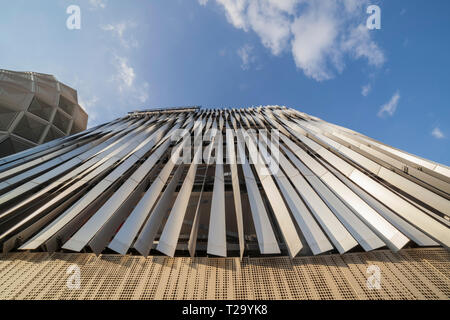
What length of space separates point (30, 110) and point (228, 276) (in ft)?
64.1

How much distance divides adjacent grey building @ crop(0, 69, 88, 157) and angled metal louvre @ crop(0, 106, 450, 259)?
30.8 ft

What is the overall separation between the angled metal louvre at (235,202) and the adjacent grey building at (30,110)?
9.40 metres

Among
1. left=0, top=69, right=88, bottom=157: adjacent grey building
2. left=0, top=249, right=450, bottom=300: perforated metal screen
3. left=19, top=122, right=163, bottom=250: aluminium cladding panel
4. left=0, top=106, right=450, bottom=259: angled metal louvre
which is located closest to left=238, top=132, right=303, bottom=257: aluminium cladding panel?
left=0, top=106, right=450, bottom=259: angled metal louvre

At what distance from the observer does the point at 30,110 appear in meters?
12.9

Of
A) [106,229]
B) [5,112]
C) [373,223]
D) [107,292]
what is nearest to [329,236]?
[373,223]

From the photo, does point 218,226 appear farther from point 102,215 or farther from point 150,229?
point 102,215

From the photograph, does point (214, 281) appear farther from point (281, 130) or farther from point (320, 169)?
point (281, 130)

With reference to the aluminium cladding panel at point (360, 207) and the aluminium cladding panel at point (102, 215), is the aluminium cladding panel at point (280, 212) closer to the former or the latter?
the aluminium cladding panel at point (360, 207)

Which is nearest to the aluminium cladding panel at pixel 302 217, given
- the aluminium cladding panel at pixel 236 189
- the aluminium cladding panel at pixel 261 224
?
the aluminium cladding panel at pixel 261 224

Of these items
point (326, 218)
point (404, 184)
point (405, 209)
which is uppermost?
point (404, 184)

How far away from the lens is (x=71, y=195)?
447 cm

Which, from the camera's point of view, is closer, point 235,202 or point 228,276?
point 228,276

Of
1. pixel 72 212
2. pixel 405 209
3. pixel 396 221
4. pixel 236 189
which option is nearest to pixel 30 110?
pixel 72 212

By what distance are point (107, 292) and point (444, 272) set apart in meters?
5.25
